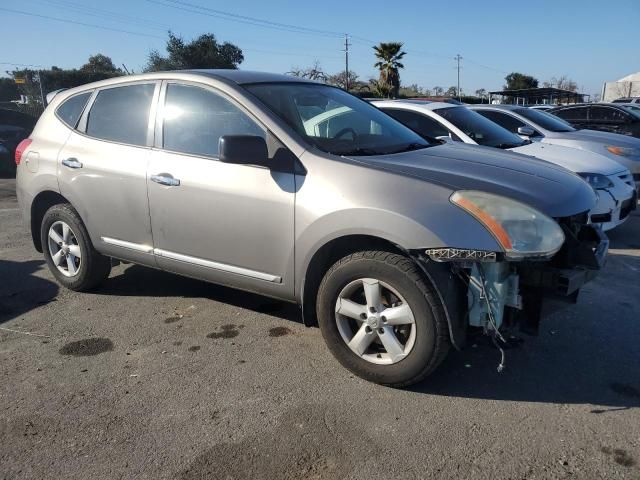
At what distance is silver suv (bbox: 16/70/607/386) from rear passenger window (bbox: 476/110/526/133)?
4.79m

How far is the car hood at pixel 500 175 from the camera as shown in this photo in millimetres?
2895

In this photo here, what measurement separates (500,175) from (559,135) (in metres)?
5.81

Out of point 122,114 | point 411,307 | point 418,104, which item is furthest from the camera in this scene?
point 418,104

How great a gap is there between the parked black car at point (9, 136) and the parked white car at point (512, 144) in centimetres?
882

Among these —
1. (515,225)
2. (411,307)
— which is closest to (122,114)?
(411,307)

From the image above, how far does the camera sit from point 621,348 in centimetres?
356

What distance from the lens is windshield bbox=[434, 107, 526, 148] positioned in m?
6.67

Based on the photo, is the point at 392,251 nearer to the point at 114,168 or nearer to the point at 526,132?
the point at 114,168

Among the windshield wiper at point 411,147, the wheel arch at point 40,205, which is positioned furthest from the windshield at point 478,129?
the wheel arch at point 40,205

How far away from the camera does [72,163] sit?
4.31m

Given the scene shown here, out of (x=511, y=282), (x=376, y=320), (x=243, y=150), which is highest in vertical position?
(x=243, y=150)

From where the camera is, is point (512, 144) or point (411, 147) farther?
point (512, 144)

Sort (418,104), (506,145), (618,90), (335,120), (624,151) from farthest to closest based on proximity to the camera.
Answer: (618,90) < (624,151) < (418,104) < (506,145) < (335,120)

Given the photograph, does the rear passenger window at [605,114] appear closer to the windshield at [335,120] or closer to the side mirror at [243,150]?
the windshield at [335,120]
